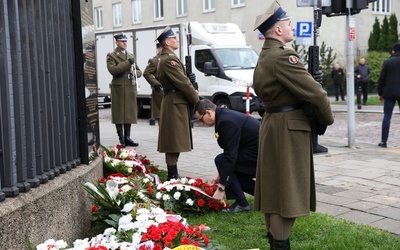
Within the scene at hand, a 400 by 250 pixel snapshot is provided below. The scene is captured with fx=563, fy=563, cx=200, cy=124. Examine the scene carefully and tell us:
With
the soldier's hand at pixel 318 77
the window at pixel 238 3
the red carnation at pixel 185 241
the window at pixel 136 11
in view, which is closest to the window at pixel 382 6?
the window at pixel 238 3

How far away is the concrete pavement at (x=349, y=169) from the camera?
5973mm

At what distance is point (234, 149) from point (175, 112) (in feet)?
6.48

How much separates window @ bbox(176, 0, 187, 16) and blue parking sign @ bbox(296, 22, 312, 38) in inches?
899

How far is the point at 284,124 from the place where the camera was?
13.1ft

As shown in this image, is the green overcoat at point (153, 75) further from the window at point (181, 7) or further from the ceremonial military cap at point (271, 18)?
the window at point (181, 7)

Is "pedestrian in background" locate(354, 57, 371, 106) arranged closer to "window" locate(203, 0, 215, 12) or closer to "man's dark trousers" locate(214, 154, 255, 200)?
"window" locate(203, 0, 215, 12)

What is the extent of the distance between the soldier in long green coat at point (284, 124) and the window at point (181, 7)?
3293 centimetres

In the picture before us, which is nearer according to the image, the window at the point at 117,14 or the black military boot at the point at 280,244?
the black military boot at the point at 280,244

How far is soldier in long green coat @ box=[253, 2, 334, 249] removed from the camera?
3875mm

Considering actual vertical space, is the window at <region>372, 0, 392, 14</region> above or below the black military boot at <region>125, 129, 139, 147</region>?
above

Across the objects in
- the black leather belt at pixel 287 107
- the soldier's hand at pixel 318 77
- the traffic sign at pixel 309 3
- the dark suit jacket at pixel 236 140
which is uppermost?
the traffic sign at pixel 309 3

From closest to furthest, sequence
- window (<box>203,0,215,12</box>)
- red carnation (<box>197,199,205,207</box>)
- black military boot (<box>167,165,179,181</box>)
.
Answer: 1. red carnation (<box>197,199,205,207</box>)
2. black military boot (<box>167,165,179,181</box>)
3. window (<box>203,0,215,12</box>)

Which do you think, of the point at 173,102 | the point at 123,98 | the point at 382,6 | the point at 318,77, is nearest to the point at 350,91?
the point at 123,98

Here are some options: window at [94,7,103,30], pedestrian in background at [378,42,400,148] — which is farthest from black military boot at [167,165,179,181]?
window at [94,7,103,30]
